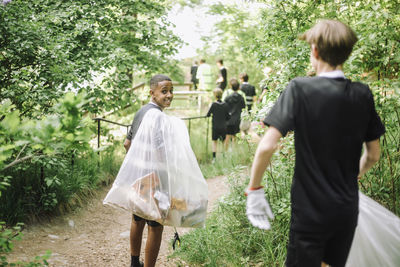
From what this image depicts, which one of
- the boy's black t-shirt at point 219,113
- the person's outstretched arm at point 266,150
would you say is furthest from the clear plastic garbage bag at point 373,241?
the boy's black t-shirt at point 219,113

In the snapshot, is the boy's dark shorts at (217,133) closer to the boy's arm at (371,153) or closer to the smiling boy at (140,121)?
the smiling boy at (140,121)

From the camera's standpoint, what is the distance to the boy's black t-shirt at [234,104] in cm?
903

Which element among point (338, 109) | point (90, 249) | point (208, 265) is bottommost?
point (90, 249)

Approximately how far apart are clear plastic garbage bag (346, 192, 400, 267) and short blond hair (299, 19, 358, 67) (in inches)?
44.0

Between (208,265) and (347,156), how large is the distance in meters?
2.09

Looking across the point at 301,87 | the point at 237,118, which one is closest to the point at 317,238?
the point at 301,87

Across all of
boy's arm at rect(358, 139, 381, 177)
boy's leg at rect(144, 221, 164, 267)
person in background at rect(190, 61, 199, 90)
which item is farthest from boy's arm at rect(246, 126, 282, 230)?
person in background at rect(190, 61, 199, 90)

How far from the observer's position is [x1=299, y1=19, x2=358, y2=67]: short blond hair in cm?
172

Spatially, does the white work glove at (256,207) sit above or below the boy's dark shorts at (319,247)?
above

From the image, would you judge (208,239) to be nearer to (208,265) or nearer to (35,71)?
(208,265)

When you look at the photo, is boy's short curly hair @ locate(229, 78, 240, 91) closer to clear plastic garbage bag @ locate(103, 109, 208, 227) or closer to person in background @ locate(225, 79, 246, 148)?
person in background @ locate(225, 79, 246, 148)

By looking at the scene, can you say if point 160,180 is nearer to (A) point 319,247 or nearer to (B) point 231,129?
(A) point 319,247

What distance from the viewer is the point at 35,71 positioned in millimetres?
4375

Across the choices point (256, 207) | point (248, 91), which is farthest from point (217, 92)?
point (256, 207)
